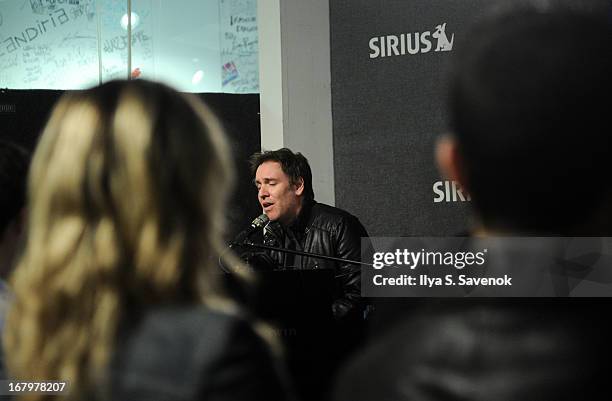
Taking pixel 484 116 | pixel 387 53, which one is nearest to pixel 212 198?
pixel 484 116

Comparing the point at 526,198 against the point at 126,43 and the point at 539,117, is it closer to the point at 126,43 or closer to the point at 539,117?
the point at 539,117

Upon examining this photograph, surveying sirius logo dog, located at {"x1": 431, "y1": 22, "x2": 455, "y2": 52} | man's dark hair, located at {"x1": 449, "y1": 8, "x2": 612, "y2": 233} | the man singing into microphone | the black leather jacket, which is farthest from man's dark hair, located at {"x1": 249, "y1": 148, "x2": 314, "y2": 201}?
man's dark hair, located at {"x1": 449, "y1": 8, "x2": 612, "y2": 233}

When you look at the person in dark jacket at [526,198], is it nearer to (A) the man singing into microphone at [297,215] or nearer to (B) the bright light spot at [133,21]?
(A) the man singing into microphone at [297,215]

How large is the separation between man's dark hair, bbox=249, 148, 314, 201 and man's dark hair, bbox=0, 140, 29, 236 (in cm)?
288

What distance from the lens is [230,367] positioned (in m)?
0.82

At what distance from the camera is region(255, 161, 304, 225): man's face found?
434 centimetres

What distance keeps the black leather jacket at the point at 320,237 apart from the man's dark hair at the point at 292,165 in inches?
4.6

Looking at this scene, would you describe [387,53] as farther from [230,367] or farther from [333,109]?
[230,367]

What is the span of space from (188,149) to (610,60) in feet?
1.41

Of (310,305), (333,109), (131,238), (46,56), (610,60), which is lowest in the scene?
(310,305)

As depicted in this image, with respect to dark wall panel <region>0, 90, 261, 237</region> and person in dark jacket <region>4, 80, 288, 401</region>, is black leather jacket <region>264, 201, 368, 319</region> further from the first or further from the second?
person in dark jacket <region>4, 80, 288, 401</region>

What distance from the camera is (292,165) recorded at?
4410 mm

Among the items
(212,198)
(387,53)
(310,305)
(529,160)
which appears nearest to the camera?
(529,160)

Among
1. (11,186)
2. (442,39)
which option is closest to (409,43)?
(442,39)
